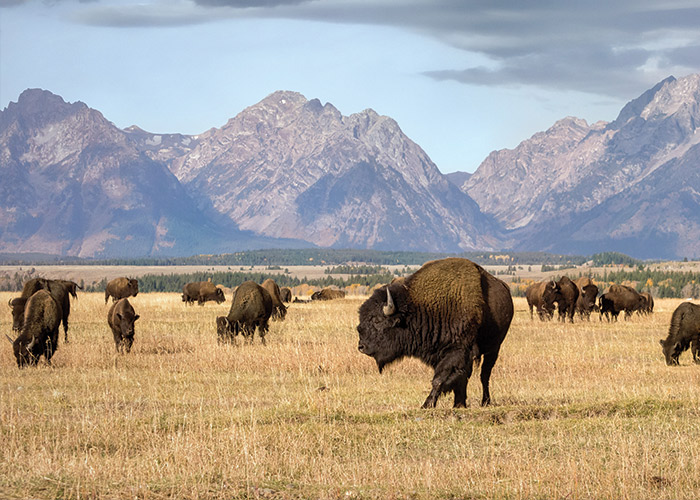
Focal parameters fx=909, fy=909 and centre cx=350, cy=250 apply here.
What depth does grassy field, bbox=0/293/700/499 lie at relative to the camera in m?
10.2

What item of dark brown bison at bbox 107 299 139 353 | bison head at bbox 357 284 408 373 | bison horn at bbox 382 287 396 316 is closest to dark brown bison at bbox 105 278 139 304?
dark brown bison at bbox 107 299 139 353

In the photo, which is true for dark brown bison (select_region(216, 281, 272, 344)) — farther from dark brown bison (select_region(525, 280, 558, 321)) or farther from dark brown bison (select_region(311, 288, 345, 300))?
dark brown bison (select_region(311, 288, 345, 300))

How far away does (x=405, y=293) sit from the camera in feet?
50.8

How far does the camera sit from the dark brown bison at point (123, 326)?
25.7 m

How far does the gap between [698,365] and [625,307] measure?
72.1ft

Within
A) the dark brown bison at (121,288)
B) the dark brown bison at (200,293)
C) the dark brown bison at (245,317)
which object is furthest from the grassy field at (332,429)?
the dark brown bison at (200,293)

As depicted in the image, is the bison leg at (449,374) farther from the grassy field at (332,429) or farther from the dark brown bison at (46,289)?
the dark brown bison at (46,289)

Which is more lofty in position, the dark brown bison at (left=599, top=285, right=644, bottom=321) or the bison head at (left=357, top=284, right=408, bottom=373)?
the bison head at (left=357, top=284, right=408, bottom=373)

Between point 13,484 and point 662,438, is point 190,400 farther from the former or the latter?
point 662,438

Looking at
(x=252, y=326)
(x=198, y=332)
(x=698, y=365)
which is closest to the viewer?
(x=698, y=365)

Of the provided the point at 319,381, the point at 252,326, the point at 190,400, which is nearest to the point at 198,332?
the point at 252,326

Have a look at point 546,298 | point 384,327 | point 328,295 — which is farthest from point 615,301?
point 328,295

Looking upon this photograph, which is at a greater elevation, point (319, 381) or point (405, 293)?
point (405, 293)

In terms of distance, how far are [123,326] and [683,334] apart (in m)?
15.3
